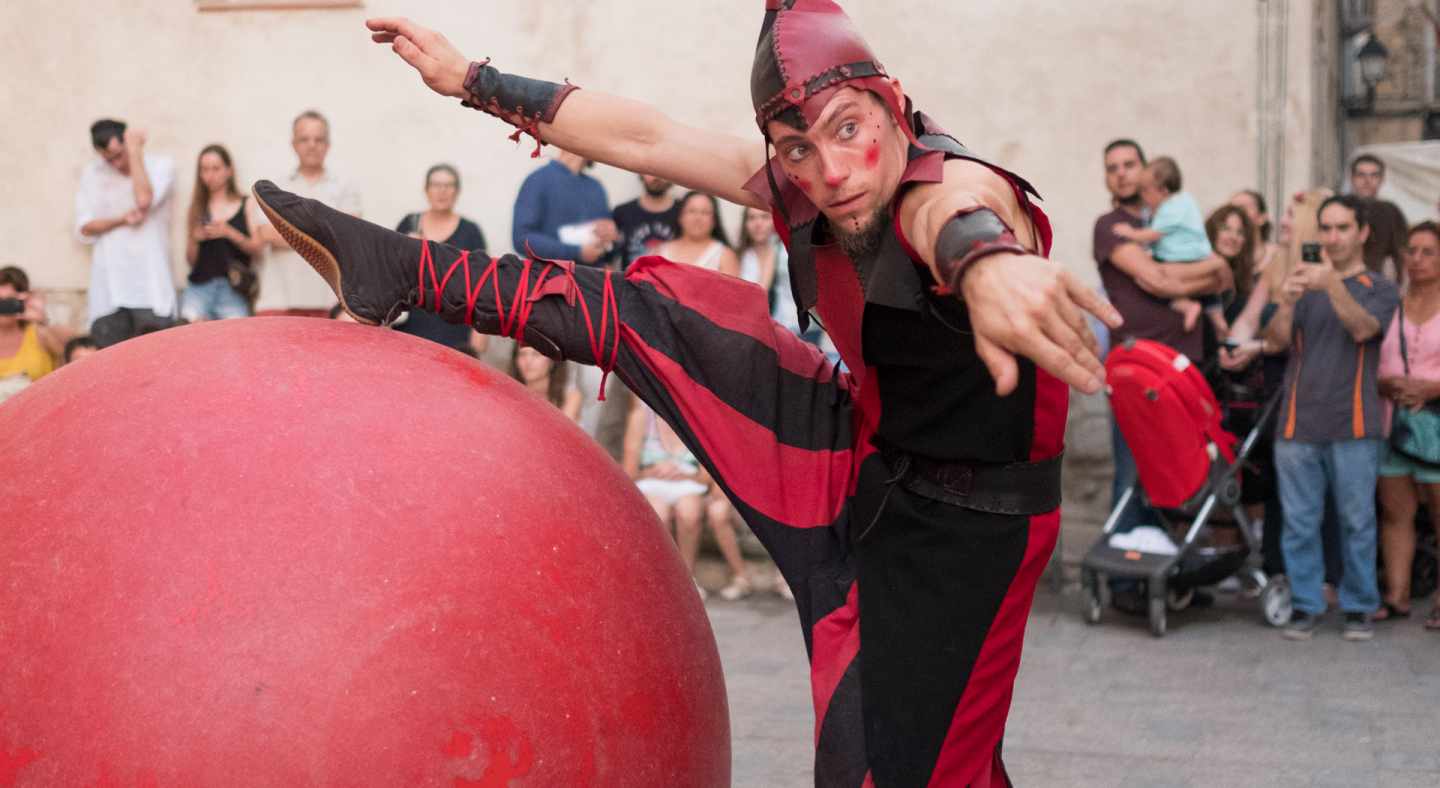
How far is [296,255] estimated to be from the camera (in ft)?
32.3

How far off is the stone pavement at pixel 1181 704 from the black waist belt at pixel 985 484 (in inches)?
82.0

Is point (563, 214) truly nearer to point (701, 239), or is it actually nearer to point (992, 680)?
point (701, 239)

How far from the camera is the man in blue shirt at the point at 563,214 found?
9133 millimetres

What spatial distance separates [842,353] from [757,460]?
0.33m

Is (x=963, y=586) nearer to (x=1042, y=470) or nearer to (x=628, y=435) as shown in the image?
(x=1042, y=470)

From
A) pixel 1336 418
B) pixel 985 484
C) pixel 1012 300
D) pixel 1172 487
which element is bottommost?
pixel 1172 487

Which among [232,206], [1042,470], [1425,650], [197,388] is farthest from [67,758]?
[232,206]

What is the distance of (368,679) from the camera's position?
9.80 feet

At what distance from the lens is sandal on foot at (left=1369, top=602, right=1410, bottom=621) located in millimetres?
8062

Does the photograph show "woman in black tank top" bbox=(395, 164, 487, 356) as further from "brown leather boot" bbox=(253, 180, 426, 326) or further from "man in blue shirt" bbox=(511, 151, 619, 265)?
"brown leather boot" bbox=(253, 180, 426, 326)

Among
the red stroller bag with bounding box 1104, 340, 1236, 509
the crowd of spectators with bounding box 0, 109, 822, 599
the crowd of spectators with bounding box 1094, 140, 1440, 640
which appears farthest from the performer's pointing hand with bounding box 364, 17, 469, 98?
the crowd of spectators with bounding box 1094, 140, 1440, 640

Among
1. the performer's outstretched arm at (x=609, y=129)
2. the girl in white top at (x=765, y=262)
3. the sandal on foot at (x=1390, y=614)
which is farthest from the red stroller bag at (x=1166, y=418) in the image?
the performer's outstretched arm at (x=609, y=129)

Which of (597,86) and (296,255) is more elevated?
(597,86)

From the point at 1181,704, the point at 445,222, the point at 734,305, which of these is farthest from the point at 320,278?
the point at 734,305
